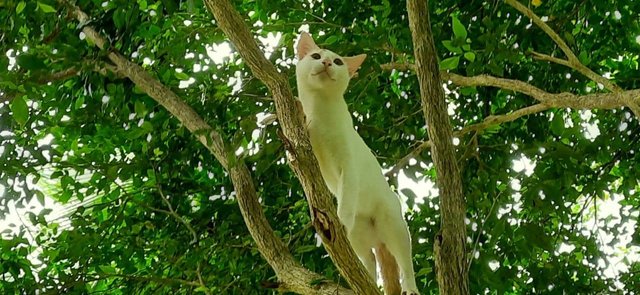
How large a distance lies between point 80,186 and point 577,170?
2248 millimetres

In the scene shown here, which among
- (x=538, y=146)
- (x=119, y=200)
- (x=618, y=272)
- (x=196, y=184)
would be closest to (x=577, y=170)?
(x=538, y=146)

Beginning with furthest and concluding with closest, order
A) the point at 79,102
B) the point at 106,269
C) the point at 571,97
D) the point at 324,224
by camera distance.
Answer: the point at 106,269, the point at 79,102, the point at 571,97, the point at 324,224

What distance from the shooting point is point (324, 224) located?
1954 millimetres

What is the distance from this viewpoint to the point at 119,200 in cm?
390

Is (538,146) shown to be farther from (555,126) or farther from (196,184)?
(196,184)

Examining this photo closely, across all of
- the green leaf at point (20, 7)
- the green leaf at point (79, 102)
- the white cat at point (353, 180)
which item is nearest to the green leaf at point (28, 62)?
the green leaf at point (20, 7)

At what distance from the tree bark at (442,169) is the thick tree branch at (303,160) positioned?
20 centimetres

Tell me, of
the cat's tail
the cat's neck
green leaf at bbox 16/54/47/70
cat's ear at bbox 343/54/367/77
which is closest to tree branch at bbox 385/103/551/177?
cat's ear at bbox 343/54/367/77

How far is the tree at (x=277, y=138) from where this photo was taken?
303 centimetres

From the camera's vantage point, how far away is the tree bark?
2.08 metres

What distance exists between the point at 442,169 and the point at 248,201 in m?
0.64

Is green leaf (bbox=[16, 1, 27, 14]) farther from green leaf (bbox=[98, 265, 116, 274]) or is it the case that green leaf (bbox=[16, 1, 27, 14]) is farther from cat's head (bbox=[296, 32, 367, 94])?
green leaf (bbox=[98, 265, 116, 274])

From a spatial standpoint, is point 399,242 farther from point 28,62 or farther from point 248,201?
point 28,62

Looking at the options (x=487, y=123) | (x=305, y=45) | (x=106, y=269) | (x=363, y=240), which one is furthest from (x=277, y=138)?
(x=106, y=269)
